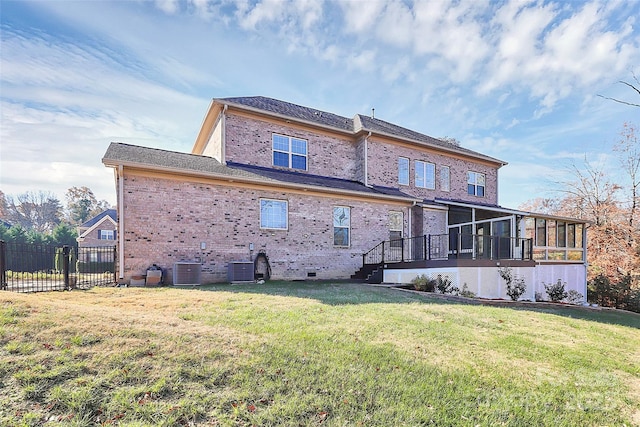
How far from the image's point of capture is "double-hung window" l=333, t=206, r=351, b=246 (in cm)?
1377

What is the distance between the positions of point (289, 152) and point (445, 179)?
9659mm

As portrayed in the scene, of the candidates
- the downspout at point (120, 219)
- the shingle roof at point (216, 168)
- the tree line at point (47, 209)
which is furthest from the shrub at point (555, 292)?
the tree line at point (47, 209)

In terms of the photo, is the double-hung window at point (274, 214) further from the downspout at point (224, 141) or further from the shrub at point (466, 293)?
the shrub at point (466, 293)

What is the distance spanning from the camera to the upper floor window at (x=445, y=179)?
18.6 metres

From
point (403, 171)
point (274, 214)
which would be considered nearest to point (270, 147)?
point (274, 214)

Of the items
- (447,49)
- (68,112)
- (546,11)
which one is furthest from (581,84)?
(68,112)

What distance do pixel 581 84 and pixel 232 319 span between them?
53.4 feet

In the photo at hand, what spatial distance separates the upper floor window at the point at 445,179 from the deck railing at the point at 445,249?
3.79 metres

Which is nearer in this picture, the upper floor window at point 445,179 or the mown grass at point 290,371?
the mown grass at point 290,371

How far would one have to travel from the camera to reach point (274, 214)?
12516 mm

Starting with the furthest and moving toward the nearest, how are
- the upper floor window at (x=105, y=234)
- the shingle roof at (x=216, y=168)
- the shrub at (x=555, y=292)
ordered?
1. the upper floor window at (x=105, y=234)
2. the shrub at (x=555, y=292)
3. the shingle roof at (x=216, y=168)

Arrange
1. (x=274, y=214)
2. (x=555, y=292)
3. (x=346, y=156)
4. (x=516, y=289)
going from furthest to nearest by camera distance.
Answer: (x=346, y=156)
(x=555, y=292)
(x=274, y=214)
(x=516, y=289)

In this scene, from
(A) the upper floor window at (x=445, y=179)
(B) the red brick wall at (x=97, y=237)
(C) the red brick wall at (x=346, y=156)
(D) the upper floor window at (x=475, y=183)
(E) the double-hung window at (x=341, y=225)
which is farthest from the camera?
(B) the red brick wall at (x=97, y=237)

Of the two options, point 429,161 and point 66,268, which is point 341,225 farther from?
point 66,268
